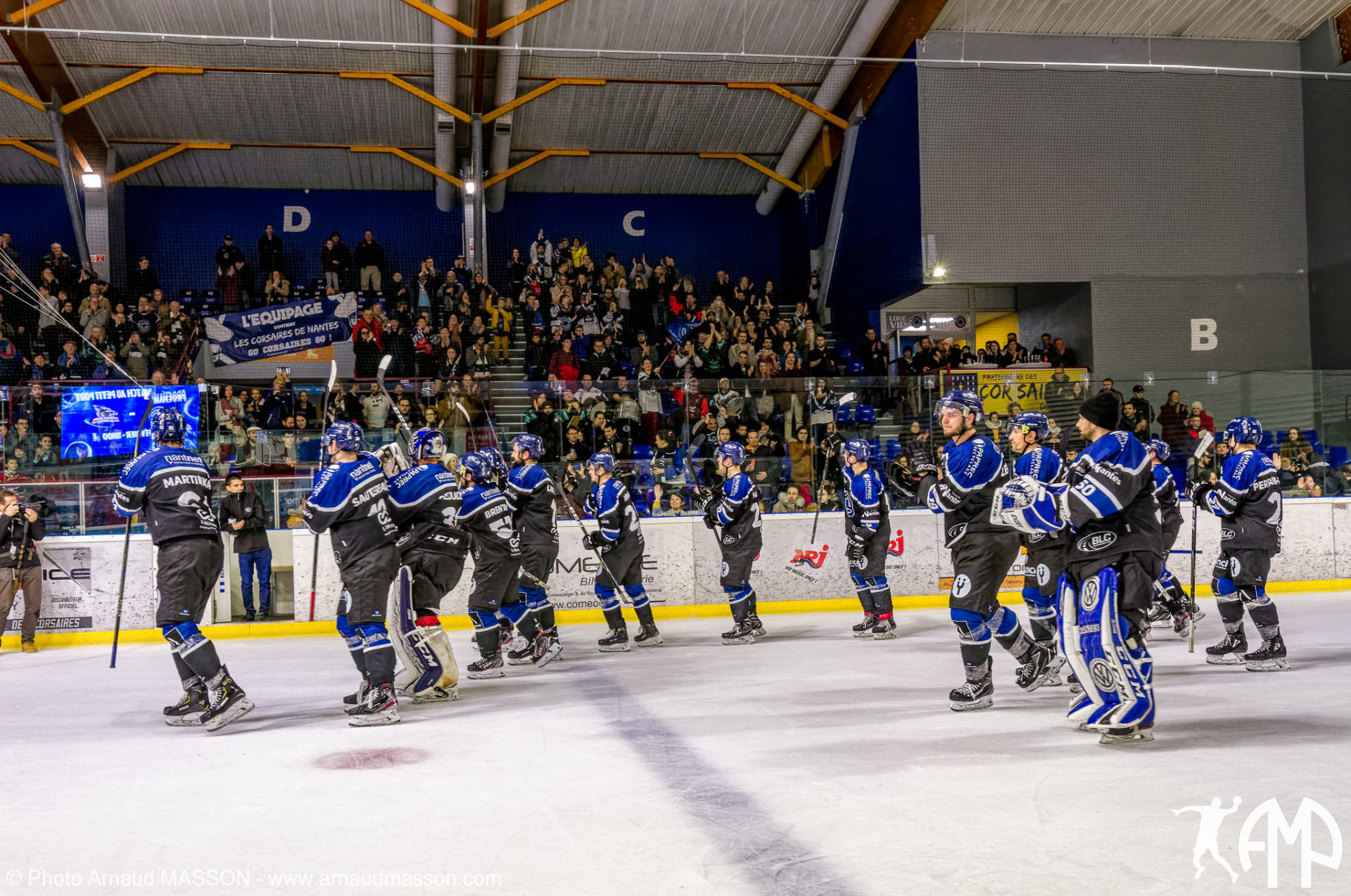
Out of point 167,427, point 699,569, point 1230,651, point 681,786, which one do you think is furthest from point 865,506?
point 167,427

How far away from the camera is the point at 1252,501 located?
23.6 feet

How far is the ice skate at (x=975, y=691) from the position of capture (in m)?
5.86

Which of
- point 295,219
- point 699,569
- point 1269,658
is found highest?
point 295,219

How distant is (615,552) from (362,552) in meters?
3.64

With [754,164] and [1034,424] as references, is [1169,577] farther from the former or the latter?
[754,164]

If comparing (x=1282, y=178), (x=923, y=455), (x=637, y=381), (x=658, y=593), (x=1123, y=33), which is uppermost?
(x=1123, y=33)

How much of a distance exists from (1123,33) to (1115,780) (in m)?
17.1

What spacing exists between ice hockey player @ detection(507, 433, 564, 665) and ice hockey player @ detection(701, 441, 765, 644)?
1.73 m

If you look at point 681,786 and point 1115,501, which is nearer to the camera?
point 681,786

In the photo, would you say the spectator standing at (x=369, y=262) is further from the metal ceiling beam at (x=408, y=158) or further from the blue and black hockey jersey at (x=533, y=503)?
the blue and black hockey jersey at (x=533, y=503)

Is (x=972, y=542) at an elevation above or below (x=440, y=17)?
below

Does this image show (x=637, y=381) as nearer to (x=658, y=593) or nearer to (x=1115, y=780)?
(x=658, y=593)

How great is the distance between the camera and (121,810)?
4.23 m

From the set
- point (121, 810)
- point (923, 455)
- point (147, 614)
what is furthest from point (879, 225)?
point (121, 810)
